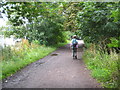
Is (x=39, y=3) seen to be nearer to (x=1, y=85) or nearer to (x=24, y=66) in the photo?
(x=1, y=85)

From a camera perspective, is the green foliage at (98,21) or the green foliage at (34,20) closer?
the green foliage at (34,20)

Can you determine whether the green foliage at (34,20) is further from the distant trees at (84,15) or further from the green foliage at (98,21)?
the green foliage at (98,21)

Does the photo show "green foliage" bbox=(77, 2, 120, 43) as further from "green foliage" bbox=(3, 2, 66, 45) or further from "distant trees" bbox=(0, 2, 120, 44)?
"green foliage" bbox=(3, 2, 66, 45)

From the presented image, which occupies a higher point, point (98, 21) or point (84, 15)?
point (84, 15)

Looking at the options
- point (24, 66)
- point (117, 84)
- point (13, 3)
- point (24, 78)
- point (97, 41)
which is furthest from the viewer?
point (97, 41)

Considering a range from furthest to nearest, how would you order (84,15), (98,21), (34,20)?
(84,15), (98,21), (34,20)

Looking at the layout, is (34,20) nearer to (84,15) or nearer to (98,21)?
(84,15)

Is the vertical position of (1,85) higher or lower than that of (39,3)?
lower

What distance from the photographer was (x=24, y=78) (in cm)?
606

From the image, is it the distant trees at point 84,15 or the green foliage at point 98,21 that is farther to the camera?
the green foliage at point 98,21

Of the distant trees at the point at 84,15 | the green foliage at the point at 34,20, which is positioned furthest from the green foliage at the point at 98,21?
the green foliage at the point at 34,20

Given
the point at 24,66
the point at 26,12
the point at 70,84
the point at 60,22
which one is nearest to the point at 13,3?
the point at 26,12

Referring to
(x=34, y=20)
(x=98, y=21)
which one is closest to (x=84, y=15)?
(x=98, y=21)

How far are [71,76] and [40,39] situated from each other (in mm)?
12230
